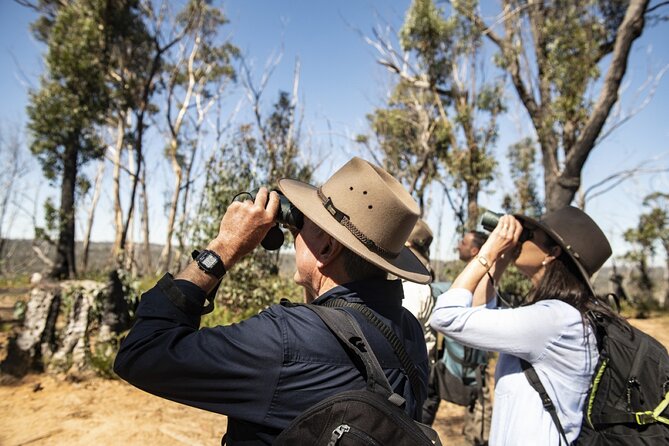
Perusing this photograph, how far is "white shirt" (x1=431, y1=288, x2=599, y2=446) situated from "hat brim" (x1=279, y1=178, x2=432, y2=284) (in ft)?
1.59

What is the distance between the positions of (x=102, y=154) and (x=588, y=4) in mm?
16152

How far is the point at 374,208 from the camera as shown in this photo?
1396 millimetres

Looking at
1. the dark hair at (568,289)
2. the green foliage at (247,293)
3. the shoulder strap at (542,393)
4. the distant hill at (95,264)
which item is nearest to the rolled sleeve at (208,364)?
the shoulder strap at (542,393)

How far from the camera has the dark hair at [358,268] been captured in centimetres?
139

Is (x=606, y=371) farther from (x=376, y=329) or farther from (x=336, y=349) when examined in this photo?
(x=336, y=349)

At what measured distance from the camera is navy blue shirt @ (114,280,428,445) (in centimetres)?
108

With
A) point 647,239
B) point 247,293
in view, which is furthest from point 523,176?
point 247,293

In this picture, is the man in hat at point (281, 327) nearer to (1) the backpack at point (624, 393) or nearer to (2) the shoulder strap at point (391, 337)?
Result: (2) the shoulder strap at point (391, 337)

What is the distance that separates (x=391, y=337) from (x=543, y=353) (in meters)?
0.90

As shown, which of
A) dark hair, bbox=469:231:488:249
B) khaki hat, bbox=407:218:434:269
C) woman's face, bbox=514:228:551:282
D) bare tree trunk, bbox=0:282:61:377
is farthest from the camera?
bare tree trunk, bbox=0:282:61:377

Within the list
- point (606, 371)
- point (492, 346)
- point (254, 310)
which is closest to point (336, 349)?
point (492, 346)

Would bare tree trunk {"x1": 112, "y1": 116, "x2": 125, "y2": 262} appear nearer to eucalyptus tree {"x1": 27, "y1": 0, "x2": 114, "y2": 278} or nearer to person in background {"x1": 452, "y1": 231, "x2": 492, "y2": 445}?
eucalyptus tree {"x1": 27, "y1": 0, "x2": 114, "y2": 278}

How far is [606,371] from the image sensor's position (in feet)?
5.78

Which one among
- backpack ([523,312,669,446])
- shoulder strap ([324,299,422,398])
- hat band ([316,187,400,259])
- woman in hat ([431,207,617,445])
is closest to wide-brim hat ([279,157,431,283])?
hat band ([316,187,400,259])
